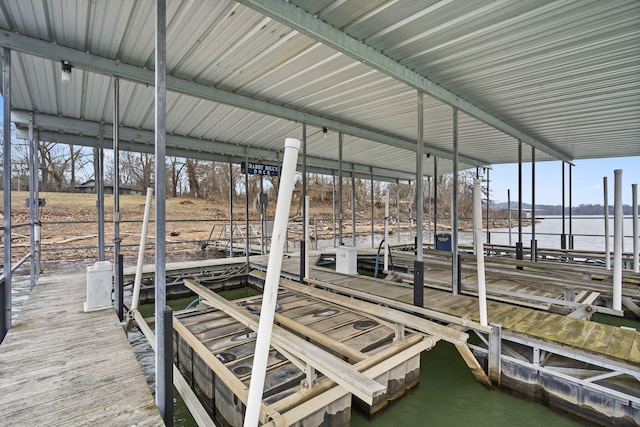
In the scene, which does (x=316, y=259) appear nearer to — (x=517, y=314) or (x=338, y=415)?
(x=517, y=314)

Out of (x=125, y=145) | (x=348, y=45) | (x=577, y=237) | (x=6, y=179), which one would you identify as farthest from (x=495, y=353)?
(x=577, y=237)

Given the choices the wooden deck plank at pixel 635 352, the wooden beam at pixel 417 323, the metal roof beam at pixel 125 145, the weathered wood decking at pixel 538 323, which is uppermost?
the metal roof beam at pixel 125 145

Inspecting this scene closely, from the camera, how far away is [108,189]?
23875 millimetres

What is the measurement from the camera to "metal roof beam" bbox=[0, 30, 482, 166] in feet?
9.94

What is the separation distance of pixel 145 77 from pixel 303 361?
3.69 meters

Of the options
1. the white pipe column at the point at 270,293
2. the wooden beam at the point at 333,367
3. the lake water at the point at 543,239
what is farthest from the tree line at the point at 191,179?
the white pipe column at the point at 270,293

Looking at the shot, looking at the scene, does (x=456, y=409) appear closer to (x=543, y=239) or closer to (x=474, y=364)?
(x=474, y=364)

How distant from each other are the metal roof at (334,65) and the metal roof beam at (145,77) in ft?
0.05

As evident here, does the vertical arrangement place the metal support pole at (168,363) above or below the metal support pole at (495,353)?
above

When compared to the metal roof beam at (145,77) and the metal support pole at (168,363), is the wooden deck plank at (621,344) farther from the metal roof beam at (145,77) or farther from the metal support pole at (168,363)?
the metal roof beam at (145,77)

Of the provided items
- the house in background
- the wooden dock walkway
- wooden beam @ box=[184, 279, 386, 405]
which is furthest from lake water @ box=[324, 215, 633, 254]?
the house in background

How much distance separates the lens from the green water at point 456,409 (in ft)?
9.08

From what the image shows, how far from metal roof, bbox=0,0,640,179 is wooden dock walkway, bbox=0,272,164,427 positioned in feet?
9.45

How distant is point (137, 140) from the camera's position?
6480 mm
